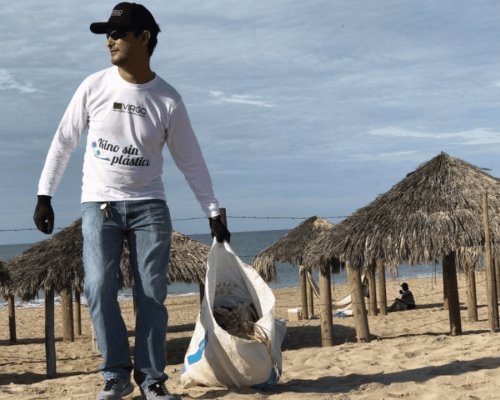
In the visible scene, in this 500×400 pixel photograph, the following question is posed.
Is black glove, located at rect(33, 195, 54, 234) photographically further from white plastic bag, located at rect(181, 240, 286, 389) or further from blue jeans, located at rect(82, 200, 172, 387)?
white plastic bag, located at rect(181, 240, 286, 389)

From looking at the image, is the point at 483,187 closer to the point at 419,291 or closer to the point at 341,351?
the point at 341,351

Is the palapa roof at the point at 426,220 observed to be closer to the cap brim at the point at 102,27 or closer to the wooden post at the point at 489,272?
the wooden post at the point at 489,272

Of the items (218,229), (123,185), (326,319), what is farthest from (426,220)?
(123,185)

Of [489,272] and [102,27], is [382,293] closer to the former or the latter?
[489,272]

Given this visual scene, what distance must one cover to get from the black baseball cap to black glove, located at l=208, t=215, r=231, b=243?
1.06 m

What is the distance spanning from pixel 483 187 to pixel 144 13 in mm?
7792

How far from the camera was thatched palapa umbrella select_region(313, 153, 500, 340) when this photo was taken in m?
10.2

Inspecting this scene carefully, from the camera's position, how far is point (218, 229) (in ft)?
13.7

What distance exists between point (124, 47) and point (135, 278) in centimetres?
115

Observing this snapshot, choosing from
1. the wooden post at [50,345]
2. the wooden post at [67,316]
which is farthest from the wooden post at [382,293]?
the wooden post at [50,345]

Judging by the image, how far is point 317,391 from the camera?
14.3 feet

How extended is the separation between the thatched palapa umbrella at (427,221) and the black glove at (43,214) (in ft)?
23.5

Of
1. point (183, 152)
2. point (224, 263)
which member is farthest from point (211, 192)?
point (224, 263)

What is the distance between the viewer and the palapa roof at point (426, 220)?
10227 millimetres
